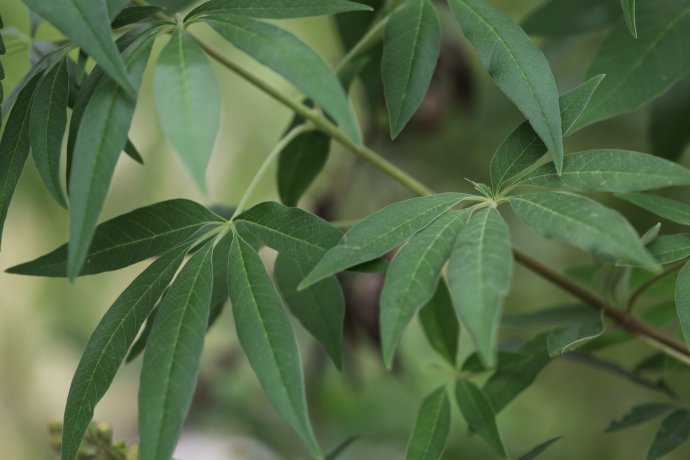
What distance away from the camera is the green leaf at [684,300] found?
16.0 inches

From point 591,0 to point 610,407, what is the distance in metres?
0.81

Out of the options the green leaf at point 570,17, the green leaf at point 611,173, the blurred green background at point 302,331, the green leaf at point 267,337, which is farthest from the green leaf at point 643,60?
the blurred green background at point 302,331

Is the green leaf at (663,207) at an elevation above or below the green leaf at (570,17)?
below

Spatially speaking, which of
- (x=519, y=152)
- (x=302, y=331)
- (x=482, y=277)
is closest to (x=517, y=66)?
(x=519, y=152)

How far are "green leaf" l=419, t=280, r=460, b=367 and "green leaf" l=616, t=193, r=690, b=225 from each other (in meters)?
0.18

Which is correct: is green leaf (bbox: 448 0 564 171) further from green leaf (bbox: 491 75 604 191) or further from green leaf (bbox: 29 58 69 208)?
green leaf (bbox: 29 58 69 208)

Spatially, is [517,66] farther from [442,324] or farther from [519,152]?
[442,324]

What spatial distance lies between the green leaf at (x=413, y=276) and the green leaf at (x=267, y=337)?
5 cm

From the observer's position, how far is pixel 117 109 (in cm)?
37

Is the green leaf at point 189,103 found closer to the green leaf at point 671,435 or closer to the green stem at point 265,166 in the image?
the green stem at point 265,166

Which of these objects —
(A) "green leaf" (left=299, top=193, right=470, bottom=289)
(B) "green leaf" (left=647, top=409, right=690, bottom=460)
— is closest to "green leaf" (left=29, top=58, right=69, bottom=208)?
(A) "green leaf" (left=299, top=193, right=470, bottom=289)

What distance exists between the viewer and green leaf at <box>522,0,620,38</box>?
2.22 ft

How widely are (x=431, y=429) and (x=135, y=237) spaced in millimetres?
209

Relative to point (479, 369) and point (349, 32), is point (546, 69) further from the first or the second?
point (349, 32)
